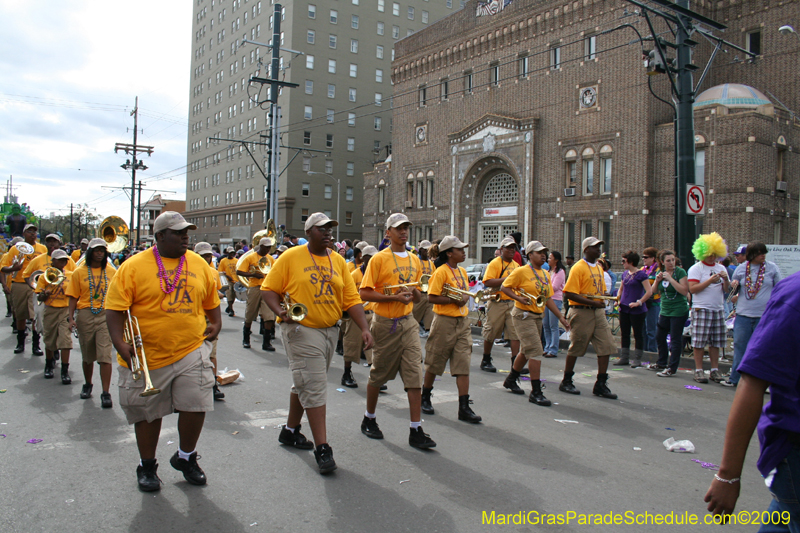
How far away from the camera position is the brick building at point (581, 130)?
84.4 feet

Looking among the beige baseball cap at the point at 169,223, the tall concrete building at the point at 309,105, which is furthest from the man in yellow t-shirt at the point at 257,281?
the tall concrete building at the point at 309,105

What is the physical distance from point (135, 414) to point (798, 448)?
3.95m

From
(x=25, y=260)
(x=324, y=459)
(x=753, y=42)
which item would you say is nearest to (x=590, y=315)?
(x=324, y=459)

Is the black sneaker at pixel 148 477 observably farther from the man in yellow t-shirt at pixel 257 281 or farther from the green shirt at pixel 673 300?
the green shirt at pixel 673 300

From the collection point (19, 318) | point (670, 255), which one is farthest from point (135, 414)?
point (670, 255)

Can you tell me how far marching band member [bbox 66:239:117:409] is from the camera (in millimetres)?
6645

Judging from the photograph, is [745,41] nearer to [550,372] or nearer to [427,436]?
[550,372]

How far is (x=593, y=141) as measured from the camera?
99.5 feet

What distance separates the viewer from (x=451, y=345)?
612 cm

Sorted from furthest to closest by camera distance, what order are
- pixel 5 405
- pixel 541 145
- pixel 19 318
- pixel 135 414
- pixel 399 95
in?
pixel 399 95 → pixel 541 145 → pixel 19 318 → pixel 5 405 → pixel 135 414

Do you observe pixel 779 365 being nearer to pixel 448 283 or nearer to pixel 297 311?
pixel 297 311

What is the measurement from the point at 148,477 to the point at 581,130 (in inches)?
1206

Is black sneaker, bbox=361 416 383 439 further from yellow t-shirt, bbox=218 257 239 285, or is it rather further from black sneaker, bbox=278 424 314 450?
yellow t-shirt, bbox=218 257 239 285

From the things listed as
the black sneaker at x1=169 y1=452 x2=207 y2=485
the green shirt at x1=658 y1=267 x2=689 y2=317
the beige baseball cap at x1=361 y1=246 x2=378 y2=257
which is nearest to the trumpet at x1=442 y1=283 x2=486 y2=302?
the black sneaker at x1=169 y1=452 x2=207 y2=485
